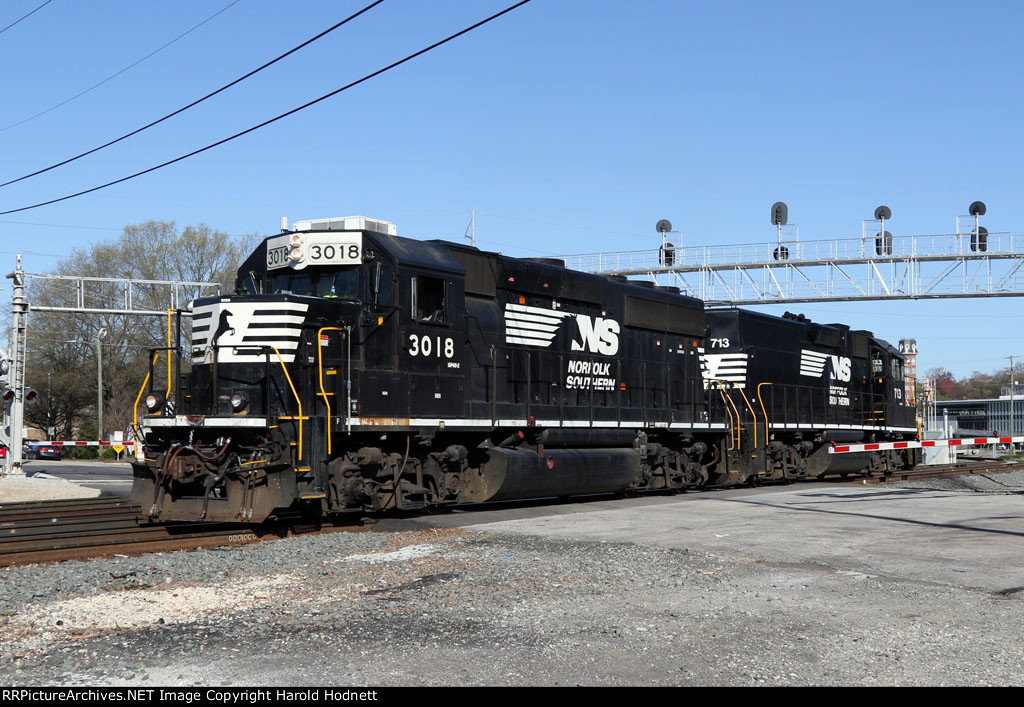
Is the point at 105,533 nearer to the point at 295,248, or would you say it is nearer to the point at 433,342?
the point at 295,248

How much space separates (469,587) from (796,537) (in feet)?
16.1

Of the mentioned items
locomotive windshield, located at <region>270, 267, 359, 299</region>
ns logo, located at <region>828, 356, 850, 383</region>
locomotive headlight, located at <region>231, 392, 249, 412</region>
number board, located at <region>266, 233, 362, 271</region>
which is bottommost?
locomotive headlight, located at <region>231, 392, 249, 412</region>

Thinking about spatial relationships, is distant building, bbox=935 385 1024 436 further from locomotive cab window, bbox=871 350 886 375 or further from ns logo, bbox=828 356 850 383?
ns logo, bbox=828 356 850 383

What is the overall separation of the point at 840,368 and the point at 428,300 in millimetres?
16179

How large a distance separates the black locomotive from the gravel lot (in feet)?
5.40

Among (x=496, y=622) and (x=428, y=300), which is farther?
(x=428, y=300)

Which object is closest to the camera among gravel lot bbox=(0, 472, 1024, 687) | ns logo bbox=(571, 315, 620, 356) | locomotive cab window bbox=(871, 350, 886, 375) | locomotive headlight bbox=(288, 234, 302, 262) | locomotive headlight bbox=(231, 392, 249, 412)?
gravel lot bbox=(0, 472, 1024, 687)

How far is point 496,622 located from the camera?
693 centimetres

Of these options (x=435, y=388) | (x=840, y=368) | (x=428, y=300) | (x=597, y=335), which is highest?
(x=428, y=300)

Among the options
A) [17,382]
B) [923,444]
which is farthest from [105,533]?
[923,444]

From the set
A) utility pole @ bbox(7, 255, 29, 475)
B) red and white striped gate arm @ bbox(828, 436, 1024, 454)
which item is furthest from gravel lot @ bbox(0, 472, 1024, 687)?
utility pole @ bbox(7, 255, 29, 475)

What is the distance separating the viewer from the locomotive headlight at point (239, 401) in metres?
11.6

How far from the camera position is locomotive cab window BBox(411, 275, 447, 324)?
13.4 meters

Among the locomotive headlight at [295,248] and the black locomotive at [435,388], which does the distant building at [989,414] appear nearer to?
the black locomotive at [435,388]
